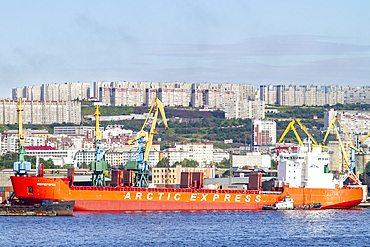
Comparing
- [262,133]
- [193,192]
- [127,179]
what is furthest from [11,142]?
[193,192]

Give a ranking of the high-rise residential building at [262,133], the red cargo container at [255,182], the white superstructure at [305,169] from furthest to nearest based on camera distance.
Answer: the high-rise residential building at [262,133]
the red cargo container at [255,182]
the white superstructure at [305,169]

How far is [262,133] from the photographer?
176 metres

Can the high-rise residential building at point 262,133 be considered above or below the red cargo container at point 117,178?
above

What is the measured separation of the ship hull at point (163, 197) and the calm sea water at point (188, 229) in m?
1.80

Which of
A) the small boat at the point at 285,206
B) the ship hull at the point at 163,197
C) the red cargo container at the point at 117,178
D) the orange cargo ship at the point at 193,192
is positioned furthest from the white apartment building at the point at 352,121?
the red cargo container at the point at 117,178

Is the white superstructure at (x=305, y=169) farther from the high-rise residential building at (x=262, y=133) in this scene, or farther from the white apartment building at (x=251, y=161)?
the high-rise residential building at (x=262, y=133)

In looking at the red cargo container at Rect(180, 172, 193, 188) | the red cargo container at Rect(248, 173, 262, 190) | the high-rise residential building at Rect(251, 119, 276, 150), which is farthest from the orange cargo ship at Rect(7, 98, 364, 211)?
the high-rise residential building at Rect(251, 119, 276, 150)

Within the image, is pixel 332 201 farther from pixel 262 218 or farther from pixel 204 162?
pixel 204 162

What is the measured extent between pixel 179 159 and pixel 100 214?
262 ft

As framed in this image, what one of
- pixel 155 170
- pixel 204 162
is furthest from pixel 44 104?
pixel 155 170

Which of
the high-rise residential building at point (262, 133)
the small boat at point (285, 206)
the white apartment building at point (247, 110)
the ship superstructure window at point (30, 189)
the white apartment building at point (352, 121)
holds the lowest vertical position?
the small boat at point (285, 206)

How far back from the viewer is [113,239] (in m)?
44.1

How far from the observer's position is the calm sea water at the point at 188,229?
144 ft

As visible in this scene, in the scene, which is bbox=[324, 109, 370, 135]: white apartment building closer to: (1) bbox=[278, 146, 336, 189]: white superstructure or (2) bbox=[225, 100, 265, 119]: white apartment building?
(2) bbox=[225, 100, 265, 119]: white apartment building
